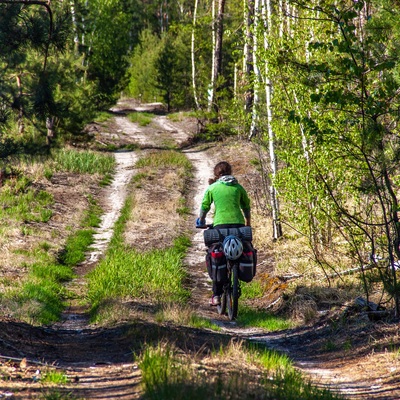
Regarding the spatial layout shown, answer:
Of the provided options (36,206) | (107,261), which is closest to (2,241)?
(107,261)

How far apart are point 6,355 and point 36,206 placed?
41.5ft

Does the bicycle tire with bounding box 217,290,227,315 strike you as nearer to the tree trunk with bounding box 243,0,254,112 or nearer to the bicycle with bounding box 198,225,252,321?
the bicycle with bounding box 198,225,252,321

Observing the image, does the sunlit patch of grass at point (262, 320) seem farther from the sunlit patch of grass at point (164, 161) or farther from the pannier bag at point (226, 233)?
the sunlit patch of grass at point (164, 161)

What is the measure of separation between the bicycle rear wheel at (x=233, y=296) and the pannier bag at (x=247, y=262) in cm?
9

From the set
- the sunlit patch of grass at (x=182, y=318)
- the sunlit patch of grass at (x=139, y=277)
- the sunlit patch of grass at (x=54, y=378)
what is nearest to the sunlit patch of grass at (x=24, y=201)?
the sunlit patch of grass at (x=139, y=277)

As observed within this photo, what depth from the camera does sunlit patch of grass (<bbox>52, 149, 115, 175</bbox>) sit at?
2439cm

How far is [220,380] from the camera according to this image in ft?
14.9

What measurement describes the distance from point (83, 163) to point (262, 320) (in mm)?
16375

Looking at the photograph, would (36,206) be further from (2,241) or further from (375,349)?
(375,349)

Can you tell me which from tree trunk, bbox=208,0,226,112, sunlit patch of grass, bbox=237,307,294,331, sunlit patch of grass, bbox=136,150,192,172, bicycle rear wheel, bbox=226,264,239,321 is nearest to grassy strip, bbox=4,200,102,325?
bicycle rear wheel, bbox=226,264,239,321

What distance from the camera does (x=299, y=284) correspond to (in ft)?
37.5

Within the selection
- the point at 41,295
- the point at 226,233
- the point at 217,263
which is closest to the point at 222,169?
the point at 226,233

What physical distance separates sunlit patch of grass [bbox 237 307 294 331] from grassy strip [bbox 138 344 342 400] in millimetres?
3528

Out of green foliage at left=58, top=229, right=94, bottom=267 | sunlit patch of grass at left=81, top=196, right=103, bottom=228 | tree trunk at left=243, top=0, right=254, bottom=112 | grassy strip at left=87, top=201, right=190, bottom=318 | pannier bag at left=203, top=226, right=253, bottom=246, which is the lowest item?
green foliage at left=58, top=229, right=94, bottom=267
